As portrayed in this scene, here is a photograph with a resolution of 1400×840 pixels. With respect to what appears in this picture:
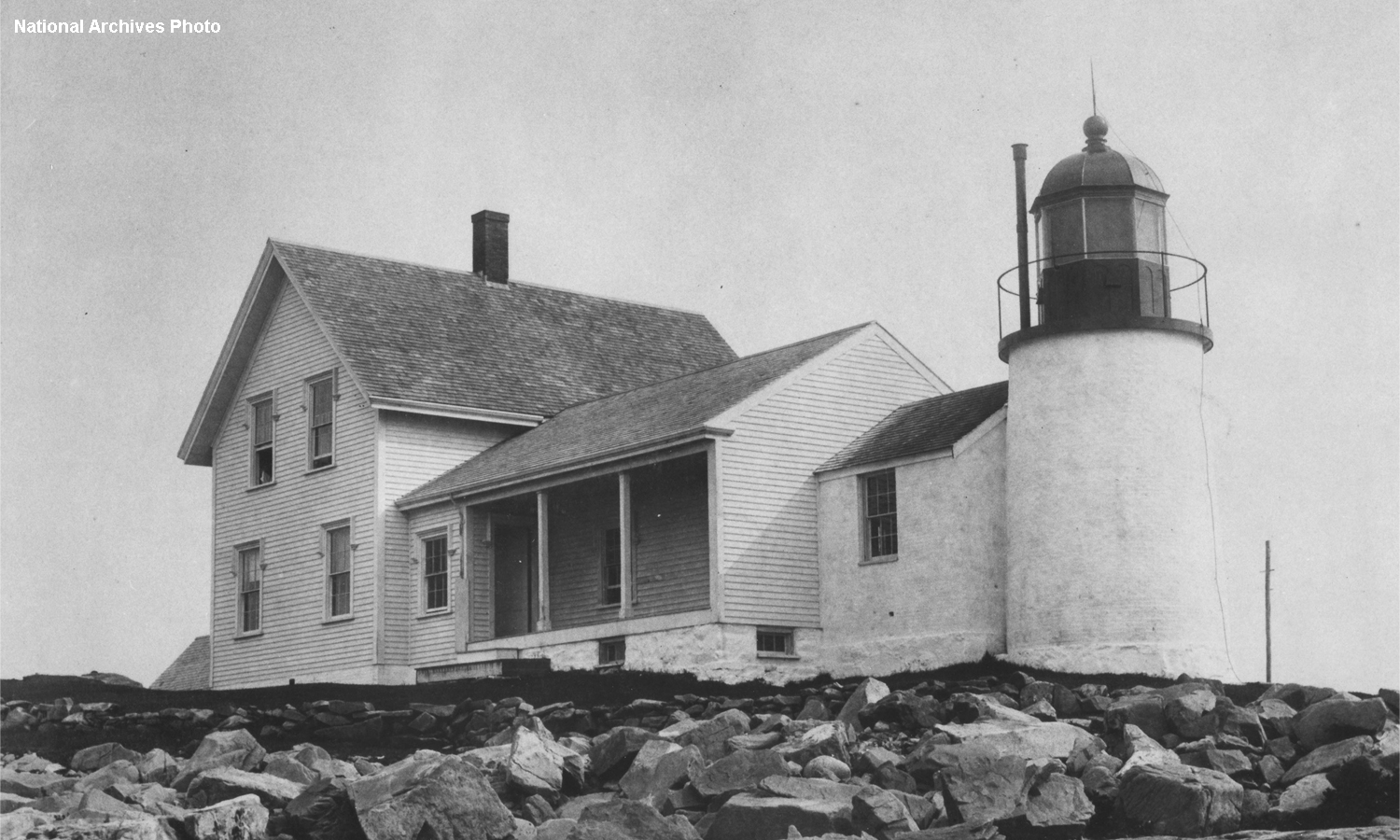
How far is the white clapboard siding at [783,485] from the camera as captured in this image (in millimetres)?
23359

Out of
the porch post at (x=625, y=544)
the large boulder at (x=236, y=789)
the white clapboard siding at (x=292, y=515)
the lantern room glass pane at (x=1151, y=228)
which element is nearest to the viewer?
the large boulder at (x=236, y=789)

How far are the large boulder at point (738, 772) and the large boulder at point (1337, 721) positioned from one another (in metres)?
4.65

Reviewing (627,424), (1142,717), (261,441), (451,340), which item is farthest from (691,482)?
(1142,717)

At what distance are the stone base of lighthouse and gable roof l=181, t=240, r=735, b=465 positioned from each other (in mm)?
9893

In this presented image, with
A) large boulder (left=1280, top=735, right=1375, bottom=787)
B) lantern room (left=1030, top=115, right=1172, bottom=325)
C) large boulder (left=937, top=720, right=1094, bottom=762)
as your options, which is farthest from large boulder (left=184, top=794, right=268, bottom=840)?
lantern room (left=1030, top=115, right=1172, bottom=325)

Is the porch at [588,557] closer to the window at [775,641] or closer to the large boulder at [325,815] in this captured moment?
the window at [775,641]

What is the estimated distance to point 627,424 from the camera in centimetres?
2542

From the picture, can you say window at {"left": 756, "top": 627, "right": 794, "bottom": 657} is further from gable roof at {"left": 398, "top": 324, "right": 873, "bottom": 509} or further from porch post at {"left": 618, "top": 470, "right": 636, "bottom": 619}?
gable roof at {"left": 398, "top": 324, "right": 873, "bottom": 509}

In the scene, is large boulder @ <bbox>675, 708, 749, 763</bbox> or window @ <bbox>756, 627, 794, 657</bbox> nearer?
large boulder @ <bbox>675, 708, 749, 763</bbox>

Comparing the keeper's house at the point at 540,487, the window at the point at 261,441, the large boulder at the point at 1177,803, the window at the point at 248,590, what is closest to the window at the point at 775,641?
the keeper's house at the point at 540,487

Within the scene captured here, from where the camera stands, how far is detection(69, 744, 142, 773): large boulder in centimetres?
1705

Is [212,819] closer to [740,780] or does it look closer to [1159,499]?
[740,780]

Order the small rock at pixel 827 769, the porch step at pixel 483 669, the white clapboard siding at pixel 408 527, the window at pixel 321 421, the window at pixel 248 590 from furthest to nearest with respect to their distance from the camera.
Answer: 1. the window at pixel 248 590
2. the window at pixel 321 421
3. the white clapboard siding at pixel 408 527
4. the porch step at pixel 483 669
5. the small rock at pixel 827 769

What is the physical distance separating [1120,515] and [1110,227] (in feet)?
11.1
